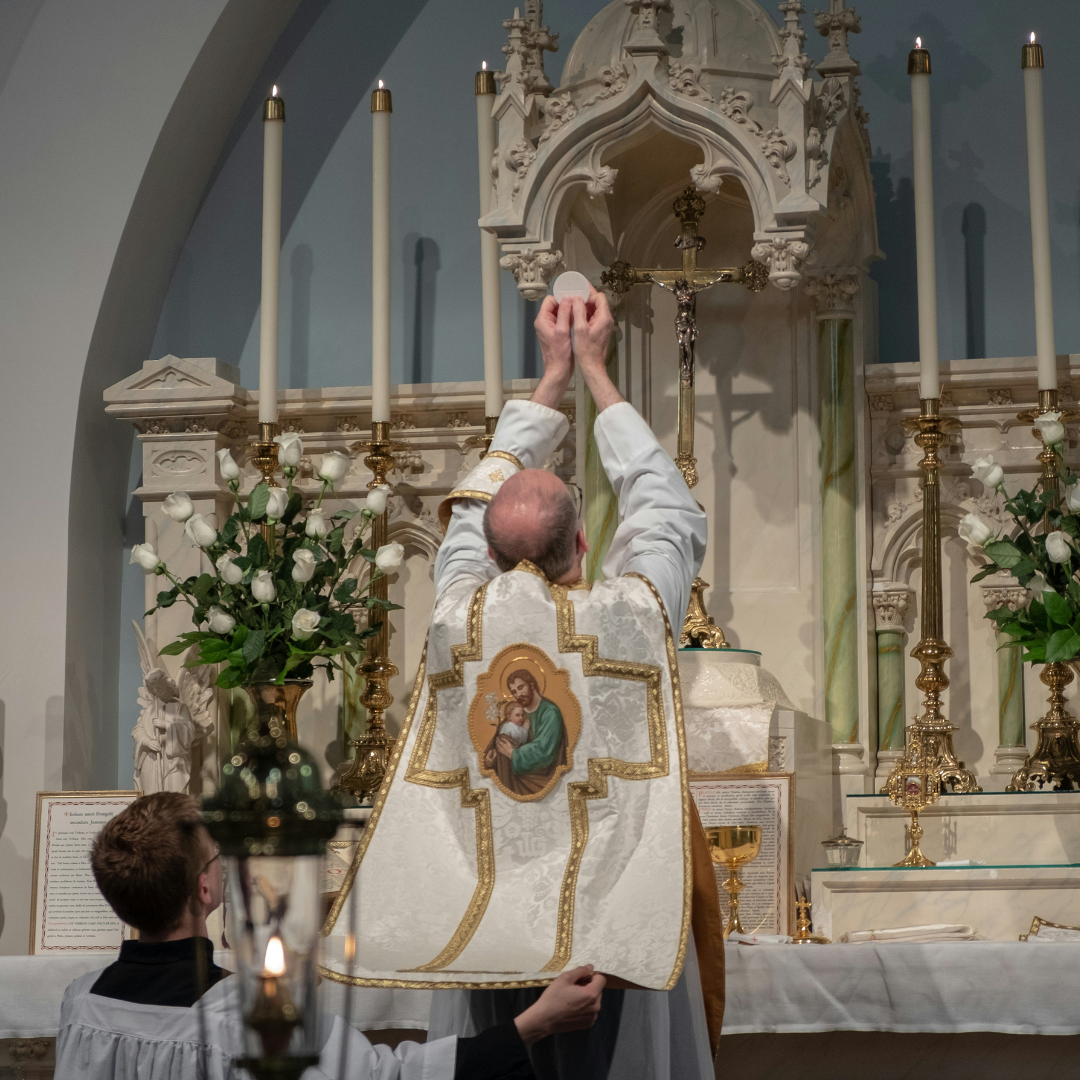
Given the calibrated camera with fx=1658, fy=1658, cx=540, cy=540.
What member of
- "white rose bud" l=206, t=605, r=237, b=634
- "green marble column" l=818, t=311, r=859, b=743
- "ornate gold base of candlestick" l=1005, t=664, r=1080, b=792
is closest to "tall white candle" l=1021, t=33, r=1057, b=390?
"green marble column" l=818, t=311, r=859, b=743

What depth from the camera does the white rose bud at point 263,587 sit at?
486 centimetres

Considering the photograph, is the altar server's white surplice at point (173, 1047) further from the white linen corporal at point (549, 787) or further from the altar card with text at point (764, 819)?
the altar card with text at point (764, 819)

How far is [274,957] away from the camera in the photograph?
→ 1897mm

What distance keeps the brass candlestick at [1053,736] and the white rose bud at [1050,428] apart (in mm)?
56

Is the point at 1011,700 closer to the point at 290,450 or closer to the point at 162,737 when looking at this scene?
the point at 290,450

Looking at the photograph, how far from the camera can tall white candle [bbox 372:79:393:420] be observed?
5.52m

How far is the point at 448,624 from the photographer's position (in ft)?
10.7

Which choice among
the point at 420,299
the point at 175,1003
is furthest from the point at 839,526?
the point at 175,1003

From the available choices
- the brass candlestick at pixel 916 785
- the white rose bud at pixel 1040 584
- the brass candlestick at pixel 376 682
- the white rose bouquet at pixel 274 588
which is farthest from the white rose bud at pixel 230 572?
the white rose bud at pixel 1040 584

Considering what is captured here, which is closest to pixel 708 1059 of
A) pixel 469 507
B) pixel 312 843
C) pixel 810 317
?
pixel 469 507

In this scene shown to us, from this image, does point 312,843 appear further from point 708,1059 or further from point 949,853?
point 949,853

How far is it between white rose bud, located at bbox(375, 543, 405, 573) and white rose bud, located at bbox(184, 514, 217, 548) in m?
0.50

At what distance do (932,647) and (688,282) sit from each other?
1378mm

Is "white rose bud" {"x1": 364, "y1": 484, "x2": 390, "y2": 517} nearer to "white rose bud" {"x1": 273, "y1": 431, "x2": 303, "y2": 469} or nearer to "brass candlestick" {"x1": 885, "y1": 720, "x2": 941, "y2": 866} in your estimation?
"white rose bud" {"x1": 273, "y1": 431, "x2": 303, "y2": 469}
